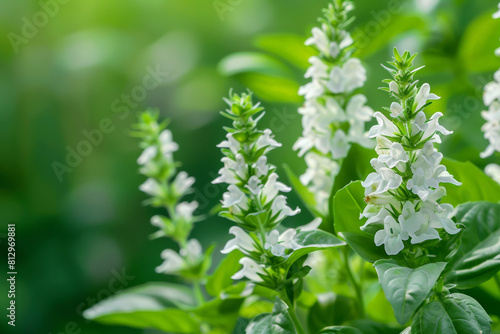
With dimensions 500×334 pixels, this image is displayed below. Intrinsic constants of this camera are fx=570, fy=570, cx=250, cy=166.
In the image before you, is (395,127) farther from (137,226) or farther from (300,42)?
(137,226)

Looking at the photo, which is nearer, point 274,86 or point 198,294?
point 198,294

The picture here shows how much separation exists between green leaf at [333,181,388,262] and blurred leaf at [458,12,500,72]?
493 mm

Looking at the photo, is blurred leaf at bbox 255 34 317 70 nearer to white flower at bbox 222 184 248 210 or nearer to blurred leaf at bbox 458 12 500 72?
blurred leaf at bbox 458 12 500 72

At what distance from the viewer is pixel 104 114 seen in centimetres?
148

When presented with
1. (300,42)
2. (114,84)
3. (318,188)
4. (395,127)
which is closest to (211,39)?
(114,84)

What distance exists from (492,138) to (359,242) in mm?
164

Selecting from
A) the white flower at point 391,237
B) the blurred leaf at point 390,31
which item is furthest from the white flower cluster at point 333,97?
the blurred leaf at point 390,31

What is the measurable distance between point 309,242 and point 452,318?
0.11 metres

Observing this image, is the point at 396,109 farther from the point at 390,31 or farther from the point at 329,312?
the point at 390,31

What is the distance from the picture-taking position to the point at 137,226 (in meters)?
1.37

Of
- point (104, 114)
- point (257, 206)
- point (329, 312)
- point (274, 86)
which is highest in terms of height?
point (104, 114)

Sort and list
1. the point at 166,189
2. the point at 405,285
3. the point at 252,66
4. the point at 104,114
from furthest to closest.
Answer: the point at 104,114, the point at 252,66, the point at 166,189, the point at 405,285

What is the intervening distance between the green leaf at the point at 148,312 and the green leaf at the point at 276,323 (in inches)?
5.9

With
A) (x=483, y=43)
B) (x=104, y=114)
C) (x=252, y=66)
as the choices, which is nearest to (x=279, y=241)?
(x=252, y=66)
